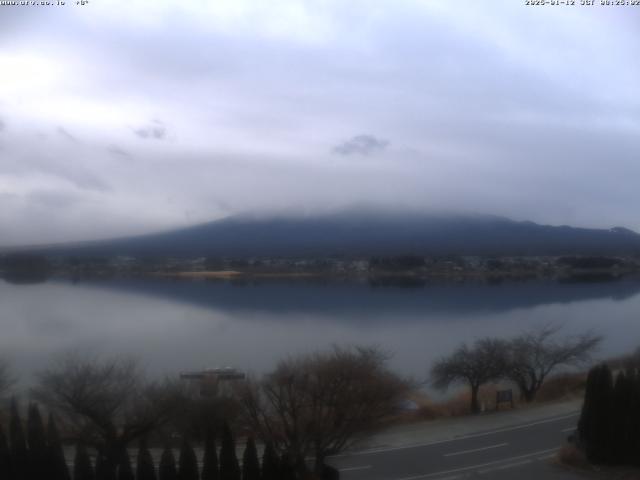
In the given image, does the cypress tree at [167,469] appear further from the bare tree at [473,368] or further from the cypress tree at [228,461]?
the bare tree at [473,368]

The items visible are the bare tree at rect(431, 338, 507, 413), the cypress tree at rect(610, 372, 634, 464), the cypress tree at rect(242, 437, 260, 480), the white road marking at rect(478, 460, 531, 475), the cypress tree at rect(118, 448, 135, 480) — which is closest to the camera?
the cypress tree at rect(118, 448, 135, 480)

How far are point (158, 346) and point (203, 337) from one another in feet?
6.37

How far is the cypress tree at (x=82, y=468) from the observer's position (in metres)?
4.55

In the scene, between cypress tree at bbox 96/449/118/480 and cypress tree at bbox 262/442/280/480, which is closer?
cypress tree at bbox 96/449/118/480

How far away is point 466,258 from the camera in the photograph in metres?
34.9

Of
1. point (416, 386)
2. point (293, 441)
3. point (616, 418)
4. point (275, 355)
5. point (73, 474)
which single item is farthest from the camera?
point (275, 355)

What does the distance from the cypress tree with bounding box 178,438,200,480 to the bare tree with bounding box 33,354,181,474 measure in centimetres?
50

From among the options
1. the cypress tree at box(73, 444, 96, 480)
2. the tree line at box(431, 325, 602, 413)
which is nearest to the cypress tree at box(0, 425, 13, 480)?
the cypress tree at box(73, 444, 96, 480)

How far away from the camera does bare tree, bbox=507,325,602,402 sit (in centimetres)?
1006

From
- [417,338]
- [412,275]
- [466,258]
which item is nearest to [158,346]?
[417,338]

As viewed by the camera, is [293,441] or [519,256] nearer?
[293,441]

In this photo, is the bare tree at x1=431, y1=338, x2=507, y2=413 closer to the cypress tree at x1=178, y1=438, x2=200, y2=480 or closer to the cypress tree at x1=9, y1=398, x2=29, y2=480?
the cypress tree at x1=178, y1=438, x2=200, y2=480

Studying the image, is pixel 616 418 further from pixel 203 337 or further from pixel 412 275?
pixel 412 275

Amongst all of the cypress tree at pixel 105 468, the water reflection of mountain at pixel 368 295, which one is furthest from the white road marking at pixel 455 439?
the water reflection of mountain at pixel 368 295
